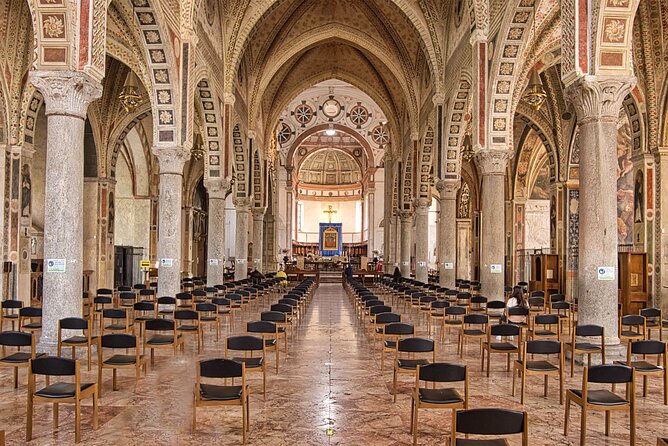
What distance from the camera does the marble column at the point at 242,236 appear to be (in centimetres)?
2970

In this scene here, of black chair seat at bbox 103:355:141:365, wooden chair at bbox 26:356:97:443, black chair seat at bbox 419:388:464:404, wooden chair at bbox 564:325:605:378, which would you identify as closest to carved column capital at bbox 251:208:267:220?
wooden chair at bbox 564:325:605:378

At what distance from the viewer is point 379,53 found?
101 feet

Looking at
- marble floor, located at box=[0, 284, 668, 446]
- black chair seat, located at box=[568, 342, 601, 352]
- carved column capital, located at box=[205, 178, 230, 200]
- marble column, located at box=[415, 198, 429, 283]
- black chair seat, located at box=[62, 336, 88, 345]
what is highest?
carved column capital, located at box=[205, 178, 230, 200]

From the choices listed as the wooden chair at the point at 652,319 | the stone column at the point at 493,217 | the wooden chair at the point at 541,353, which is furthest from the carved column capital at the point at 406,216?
the wooden chair at the point at 541,353

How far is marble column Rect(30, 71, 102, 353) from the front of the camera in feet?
34.3

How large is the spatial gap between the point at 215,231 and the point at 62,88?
530 inches

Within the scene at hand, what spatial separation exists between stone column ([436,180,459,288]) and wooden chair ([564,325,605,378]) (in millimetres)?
13024

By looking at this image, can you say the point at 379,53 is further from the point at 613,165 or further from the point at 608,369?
the point at 608,369

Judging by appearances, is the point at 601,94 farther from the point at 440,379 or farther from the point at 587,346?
the point at 440,379

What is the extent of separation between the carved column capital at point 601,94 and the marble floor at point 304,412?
4.65 m

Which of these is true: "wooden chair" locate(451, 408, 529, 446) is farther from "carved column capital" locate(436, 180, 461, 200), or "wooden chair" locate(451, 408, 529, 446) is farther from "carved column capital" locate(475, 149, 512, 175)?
"carved column capital" locate(436, 180, 461, 200)

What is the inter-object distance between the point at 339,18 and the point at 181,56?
1506 centimetres

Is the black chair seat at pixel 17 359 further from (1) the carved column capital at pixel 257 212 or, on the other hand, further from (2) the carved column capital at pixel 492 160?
(1) the carved column capital at pixel 257 212

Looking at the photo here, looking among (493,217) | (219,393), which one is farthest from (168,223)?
(219,393)
